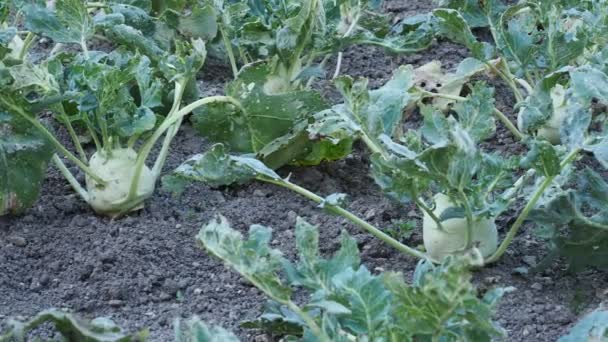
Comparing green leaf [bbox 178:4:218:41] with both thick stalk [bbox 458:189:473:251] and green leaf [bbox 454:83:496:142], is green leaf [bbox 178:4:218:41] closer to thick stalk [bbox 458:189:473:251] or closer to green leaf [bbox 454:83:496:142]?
green leaf [bbox 454:83:496:142]

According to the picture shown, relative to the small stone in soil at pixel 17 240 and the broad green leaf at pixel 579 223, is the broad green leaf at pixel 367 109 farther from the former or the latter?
the small stone in soil at pixel 17 240

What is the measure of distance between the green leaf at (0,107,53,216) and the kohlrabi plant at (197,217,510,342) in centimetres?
95

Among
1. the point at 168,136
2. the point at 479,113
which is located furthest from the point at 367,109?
the point at 168,136

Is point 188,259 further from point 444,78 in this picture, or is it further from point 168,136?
point 444,78

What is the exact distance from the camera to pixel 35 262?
2.94 meters

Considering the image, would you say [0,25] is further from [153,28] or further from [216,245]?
[216,245]

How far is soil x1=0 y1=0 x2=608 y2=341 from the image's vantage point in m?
2.68

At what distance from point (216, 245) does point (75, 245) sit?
940mm

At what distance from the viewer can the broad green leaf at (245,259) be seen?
211 centimetres

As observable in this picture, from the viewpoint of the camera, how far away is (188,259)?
116 inches

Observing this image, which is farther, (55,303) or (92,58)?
(92,58)

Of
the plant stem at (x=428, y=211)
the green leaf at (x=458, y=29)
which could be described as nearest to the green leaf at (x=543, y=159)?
the plant stem at (x=428, y=211)

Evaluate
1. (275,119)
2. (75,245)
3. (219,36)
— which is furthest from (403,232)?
(219,36)

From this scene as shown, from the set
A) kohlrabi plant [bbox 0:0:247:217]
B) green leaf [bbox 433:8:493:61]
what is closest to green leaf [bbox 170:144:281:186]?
kohlrabi plant [bbox 0:0:247:217]
